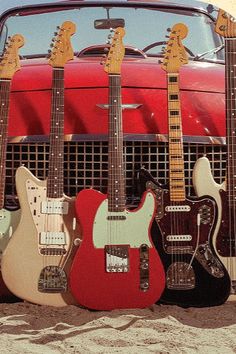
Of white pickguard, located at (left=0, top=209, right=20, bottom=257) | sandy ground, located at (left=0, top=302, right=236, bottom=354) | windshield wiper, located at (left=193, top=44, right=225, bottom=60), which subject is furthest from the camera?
windshield wiper, located at (left=193, top=44, right=225, bottom=60)

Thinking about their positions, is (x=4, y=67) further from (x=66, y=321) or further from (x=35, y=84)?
(x=66, y=321)

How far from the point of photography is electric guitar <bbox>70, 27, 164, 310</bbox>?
3.28 meters

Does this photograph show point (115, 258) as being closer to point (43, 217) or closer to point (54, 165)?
point (43, 217)

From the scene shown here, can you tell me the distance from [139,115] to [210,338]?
1.19 meters

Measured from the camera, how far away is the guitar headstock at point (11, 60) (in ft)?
11.3

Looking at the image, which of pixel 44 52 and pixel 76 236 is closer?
pixel 76 236

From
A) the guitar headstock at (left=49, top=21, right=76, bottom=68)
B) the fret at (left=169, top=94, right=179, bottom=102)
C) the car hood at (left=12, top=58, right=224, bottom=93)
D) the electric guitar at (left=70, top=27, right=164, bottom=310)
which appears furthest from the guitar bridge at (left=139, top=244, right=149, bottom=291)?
the guitar headstock at (left=49, top=21, right=76, bottom=68)

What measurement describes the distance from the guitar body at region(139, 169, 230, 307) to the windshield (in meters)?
1.07

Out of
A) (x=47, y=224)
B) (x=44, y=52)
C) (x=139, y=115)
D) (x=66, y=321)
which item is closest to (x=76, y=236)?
(x=47, y=224)

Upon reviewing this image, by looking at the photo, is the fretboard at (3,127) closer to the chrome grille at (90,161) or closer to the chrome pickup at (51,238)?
the chrome grille at (90,161)

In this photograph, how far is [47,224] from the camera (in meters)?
3.33

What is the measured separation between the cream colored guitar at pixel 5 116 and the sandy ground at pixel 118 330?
0.39 meters

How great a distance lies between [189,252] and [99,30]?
1505mm

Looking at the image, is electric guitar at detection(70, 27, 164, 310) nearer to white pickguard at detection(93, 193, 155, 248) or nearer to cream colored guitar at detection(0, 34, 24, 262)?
white pickguard at detection(93, 193, 155, 248)
